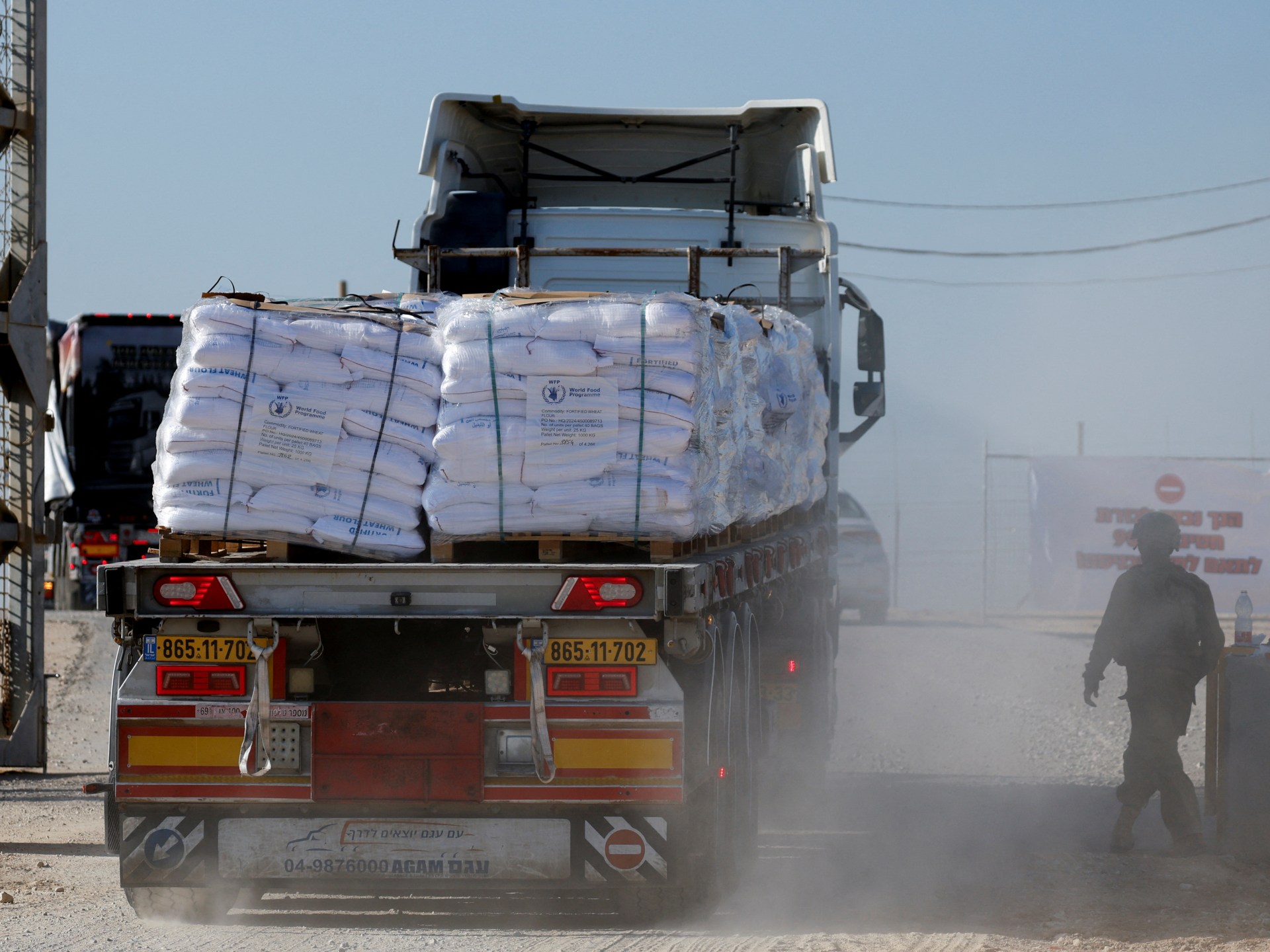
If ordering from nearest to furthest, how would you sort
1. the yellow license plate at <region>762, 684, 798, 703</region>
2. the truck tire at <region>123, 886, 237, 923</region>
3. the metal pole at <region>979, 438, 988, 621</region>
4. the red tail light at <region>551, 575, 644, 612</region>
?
1. the red tail light at <region>551, 575, 644, 612</region>
2. the truck tire at <region>123, 886, 237, 923</region>
3. the yellow license plate at <region>762, 684, 798, 703</region>
4. the metal pole at <region>979, 438, 988, 621</region>

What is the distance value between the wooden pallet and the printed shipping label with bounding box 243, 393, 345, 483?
286 millimetres

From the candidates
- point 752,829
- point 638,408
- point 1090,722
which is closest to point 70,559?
point 1090,722

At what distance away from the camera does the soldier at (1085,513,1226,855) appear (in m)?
8.60

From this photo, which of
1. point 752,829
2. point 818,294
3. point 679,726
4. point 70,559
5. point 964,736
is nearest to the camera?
point 679,726

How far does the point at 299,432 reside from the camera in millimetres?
6211

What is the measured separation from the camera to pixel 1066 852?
852 centimetres

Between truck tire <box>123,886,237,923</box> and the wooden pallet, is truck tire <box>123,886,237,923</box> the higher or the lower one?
the lower one

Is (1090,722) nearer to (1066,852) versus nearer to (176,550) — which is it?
(1066,852)

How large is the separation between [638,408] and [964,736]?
24.9 ft

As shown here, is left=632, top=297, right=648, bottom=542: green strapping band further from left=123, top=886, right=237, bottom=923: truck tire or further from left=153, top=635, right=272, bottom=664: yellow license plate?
left=123, top=886, right=237, bottom=923: truck tire

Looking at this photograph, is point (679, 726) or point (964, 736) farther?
point (964, 736)

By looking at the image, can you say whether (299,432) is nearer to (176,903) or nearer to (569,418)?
(569,418)

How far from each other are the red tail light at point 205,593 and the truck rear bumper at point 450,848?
77 centimetres

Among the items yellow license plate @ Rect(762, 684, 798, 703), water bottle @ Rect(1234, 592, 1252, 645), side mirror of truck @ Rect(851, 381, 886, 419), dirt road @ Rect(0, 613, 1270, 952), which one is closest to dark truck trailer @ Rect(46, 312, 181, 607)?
dirt road @ Rect(0, 613, 1270, 952)
